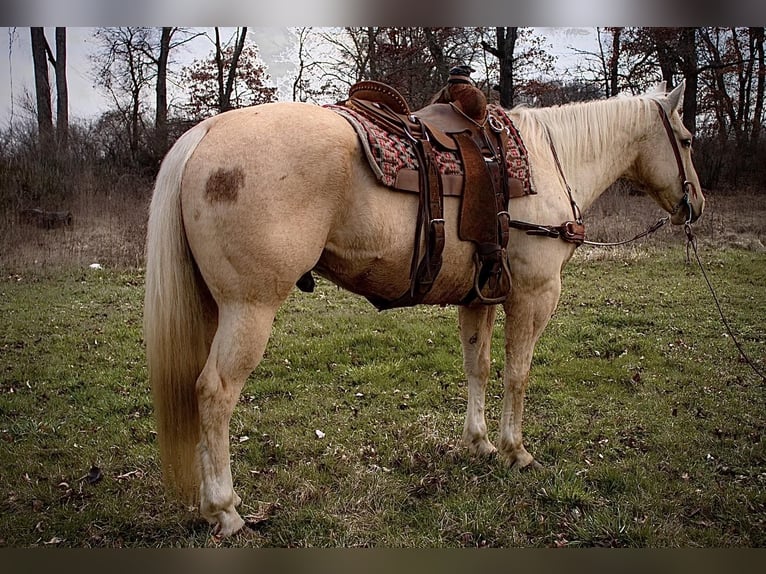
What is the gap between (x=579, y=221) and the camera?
2.32 meters

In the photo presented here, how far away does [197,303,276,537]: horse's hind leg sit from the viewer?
1774 mm

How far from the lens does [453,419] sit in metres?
2.71

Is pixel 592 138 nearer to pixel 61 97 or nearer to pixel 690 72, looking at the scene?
pixel 690 72

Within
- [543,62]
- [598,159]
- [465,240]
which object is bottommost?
[465,240]

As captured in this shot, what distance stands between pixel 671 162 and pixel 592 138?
41 cm

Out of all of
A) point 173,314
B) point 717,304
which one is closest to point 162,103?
point 173,314

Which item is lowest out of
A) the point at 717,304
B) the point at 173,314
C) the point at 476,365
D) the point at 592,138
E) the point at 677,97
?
the point at 476,365

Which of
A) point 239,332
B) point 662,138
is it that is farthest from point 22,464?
point 662,138

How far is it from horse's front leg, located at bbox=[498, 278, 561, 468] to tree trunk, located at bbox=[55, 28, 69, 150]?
2.08 metres

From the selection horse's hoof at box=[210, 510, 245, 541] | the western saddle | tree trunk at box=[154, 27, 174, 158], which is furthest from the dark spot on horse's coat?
horse's hoof at box=[210, 510, 245, 541]

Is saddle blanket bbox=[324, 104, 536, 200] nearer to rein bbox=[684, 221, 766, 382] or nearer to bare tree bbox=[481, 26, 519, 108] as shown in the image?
bare tree bbox=[481, 26, 519, 108]

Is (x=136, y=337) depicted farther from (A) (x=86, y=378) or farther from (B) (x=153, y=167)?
(B) (x=153, y=167)

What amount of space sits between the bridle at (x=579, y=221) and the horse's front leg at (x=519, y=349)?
200 millimetres

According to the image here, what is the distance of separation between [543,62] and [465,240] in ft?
3.43
